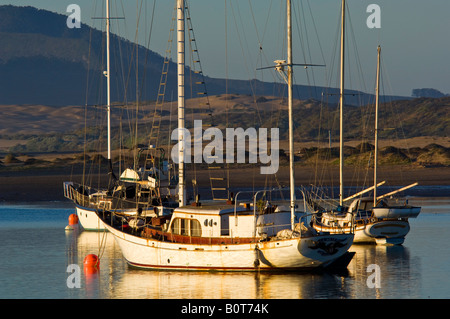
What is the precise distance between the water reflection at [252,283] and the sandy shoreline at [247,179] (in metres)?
36.2

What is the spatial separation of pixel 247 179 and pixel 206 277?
51728 mm

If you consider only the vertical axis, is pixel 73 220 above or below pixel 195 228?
below

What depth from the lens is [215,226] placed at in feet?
123

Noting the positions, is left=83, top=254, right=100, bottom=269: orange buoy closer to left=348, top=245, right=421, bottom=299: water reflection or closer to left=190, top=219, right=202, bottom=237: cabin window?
left=190, top=219, right=202, bottom=237: cabin window

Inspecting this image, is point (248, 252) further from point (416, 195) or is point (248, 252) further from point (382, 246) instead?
point (416, 195)

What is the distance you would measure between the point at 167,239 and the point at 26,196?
141ft

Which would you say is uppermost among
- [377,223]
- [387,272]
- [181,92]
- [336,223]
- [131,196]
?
[181,92]

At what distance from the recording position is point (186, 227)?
1499 inches

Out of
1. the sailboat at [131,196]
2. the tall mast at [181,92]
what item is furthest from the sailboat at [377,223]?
the sailboat at [131,196]

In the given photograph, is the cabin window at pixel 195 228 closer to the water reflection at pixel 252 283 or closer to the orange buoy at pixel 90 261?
the water reflection at pixel 252 283

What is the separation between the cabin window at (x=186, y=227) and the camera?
3781 centimetres

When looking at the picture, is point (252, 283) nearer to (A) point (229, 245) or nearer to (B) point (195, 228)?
(A) point (229, 245)

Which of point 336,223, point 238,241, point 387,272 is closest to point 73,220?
Result: point 336,223
